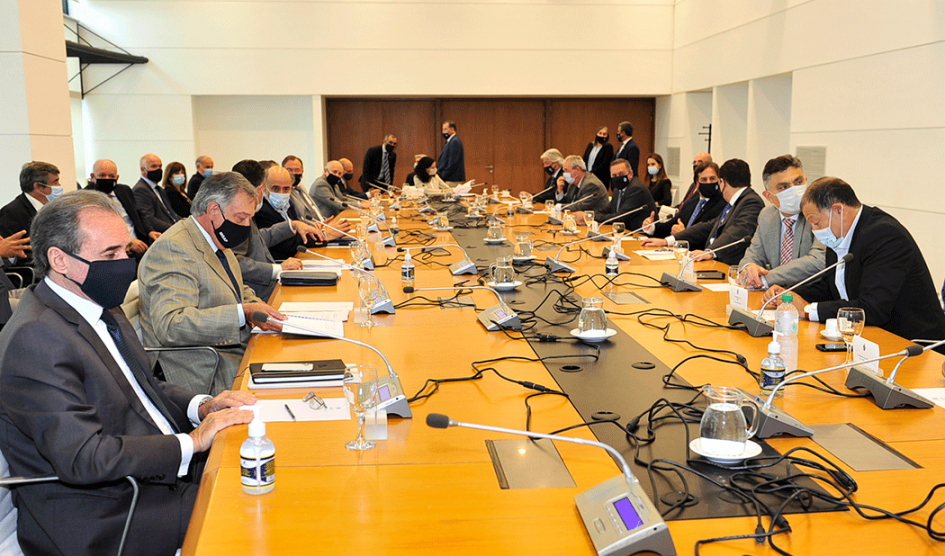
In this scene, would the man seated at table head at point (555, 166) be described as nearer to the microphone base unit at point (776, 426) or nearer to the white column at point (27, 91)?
the white column at point (27, 91)

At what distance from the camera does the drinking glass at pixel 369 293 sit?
2.91 m

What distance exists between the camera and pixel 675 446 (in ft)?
5.63

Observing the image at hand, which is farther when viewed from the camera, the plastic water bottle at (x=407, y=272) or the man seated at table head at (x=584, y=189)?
the man seated at table head at (x=584, y=189)

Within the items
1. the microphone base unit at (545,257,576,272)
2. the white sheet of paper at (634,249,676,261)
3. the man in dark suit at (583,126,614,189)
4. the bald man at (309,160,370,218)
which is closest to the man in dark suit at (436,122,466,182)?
the man in dark suit at (583,126,614,189)

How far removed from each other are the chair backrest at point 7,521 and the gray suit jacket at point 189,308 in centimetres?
108

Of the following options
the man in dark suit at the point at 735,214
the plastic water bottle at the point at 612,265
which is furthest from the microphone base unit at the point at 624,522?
the man in dark suit at the point at 735,214

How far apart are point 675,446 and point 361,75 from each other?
10141 millimetres

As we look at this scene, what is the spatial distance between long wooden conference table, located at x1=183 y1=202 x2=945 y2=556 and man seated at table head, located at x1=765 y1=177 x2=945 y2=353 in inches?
11.8

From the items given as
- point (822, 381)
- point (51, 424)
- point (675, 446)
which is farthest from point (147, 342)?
point (822, 381)

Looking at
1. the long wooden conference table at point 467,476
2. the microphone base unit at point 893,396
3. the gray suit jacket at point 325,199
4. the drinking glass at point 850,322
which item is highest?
the gray suit jacket at point 325,199

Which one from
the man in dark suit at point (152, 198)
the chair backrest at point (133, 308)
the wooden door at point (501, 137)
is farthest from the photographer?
the wooden door at point (501, 137)

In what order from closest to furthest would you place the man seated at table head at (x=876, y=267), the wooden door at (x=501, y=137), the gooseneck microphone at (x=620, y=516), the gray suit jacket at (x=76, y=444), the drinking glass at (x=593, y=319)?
the gooseneck microphone at (x=620, y=516), the gray suit jacket at (x=76, y=444), the drinking glass at (x=593, y=319), the man seated at table head at (x=876, y=267), the wooden door at (x=501, y=137)

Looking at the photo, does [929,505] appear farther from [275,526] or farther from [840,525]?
[275,526]

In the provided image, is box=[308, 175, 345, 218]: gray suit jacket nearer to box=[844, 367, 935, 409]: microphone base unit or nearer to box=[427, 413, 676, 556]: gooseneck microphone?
box=[844, 367, 935, 409]: microphone base unit
